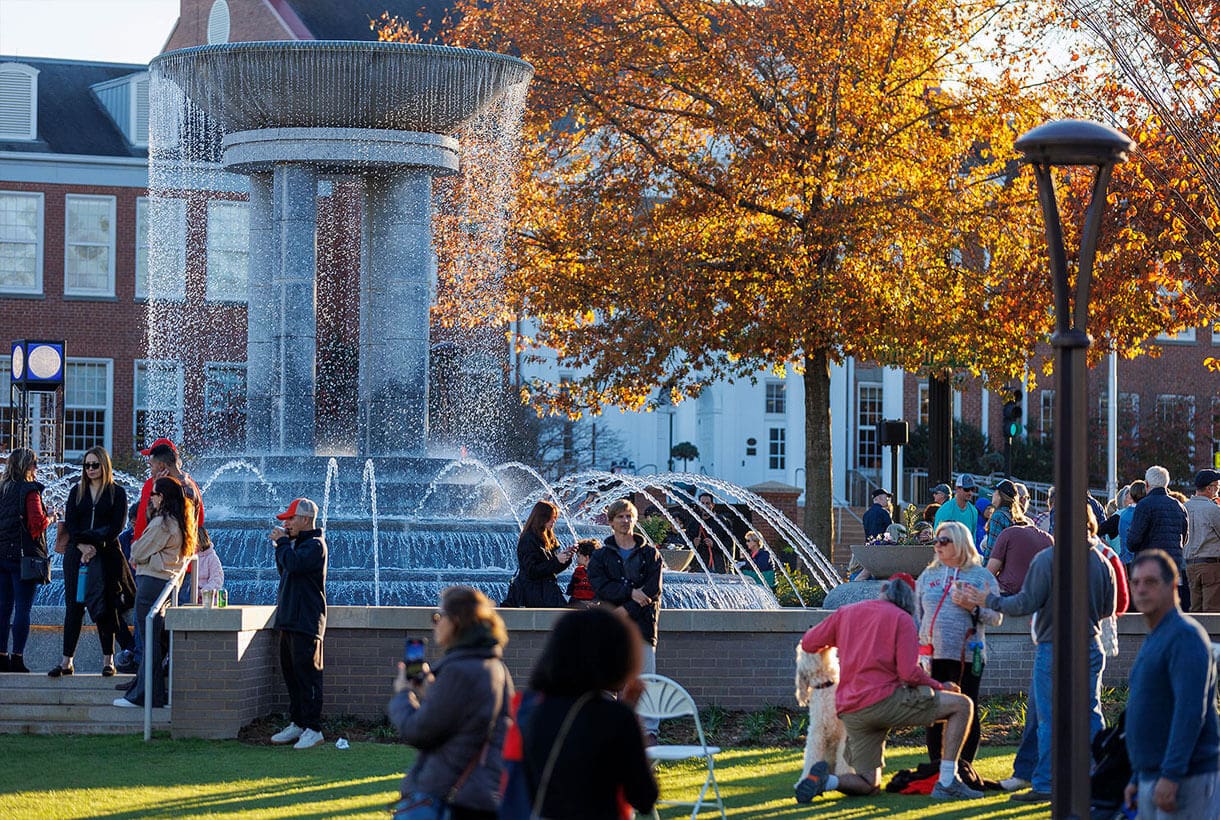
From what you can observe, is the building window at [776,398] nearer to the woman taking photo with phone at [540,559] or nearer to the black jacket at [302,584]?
the woman taking photo with phone at [540,559]

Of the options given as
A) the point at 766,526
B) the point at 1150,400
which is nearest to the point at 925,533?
the point at 766,526

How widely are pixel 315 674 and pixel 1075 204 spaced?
50.1 ft

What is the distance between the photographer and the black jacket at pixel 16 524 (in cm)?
1372

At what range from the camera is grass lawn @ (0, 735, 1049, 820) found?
10258mm

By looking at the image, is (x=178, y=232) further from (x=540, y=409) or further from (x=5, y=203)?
(x=540, y=409)

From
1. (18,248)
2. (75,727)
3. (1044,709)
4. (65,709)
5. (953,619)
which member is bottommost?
(75,727)

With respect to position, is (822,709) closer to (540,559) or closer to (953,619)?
(953,619)

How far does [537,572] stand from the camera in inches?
530

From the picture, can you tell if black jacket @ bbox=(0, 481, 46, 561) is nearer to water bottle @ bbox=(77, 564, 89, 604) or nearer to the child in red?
water bottle @ bbox=(77, 564, 89, 604)

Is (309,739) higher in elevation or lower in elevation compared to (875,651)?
lower

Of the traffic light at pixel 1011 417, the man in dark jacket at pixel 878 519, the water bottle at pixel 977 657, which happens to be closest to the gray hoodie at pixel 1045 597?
the water bottle at pixel 977 657


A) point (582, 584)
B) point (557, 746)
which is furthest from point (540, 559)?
point (557, 746)

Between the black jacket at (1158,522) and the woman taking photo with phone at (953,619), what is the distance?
5007mm

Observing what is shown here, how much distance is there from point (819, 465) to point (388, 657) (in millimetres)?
13974
